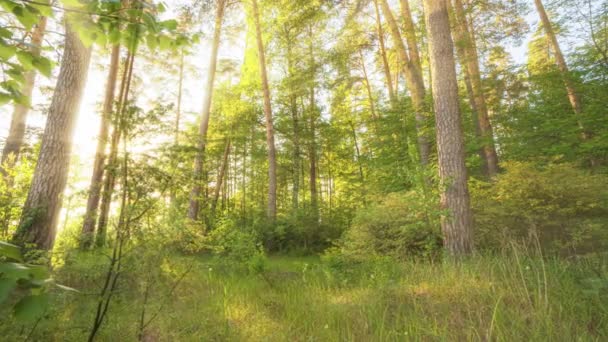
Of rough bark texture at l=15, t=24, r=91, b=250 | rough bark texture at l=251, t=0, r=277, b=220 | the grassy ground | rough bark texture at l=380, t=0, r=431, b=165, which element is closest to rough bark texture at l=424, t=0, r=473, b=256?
the grassy ground

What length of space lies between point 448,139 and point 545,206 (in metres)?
3.09

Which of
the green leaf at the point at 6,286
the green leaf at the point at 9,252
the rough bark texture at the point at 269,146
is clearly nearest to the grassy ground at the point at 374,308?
the green leaf at the point at 9,252

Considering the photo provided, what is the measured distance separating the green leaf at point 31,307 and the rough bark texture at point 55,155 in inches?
189

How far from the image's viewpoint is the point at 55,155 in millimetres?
4598

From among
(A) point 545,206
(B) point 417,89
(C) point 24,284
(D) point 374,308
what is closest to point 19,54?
(C) point 24,284

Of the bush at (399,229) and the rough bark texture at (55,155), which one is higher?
the rough bark texture at (55,155)

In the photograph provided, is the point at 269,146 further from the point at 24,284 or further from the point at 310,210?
the point at 24,284

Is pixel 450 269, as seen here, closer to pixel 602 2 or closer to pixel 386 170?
pixel 386 170

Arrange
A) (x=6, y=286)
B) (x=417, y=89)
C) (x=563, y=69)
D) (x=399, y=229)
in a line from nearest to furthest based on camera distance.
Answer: (x=6, y=286) < (x=399, y=229) < (x=417, y=89) < (x=563, y=69)

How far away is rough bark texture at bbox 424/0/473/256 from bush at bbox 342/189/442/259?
31cm

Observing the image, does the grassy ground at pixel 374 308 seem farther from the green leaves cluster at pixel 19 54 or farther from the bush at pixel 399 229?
the green leaves cluster at pixel 19 54

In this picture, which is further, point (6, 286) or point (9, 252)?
point (9, 252)

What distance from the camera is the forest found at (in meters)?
2.13

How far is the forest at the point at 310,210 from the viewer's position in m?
2.13
